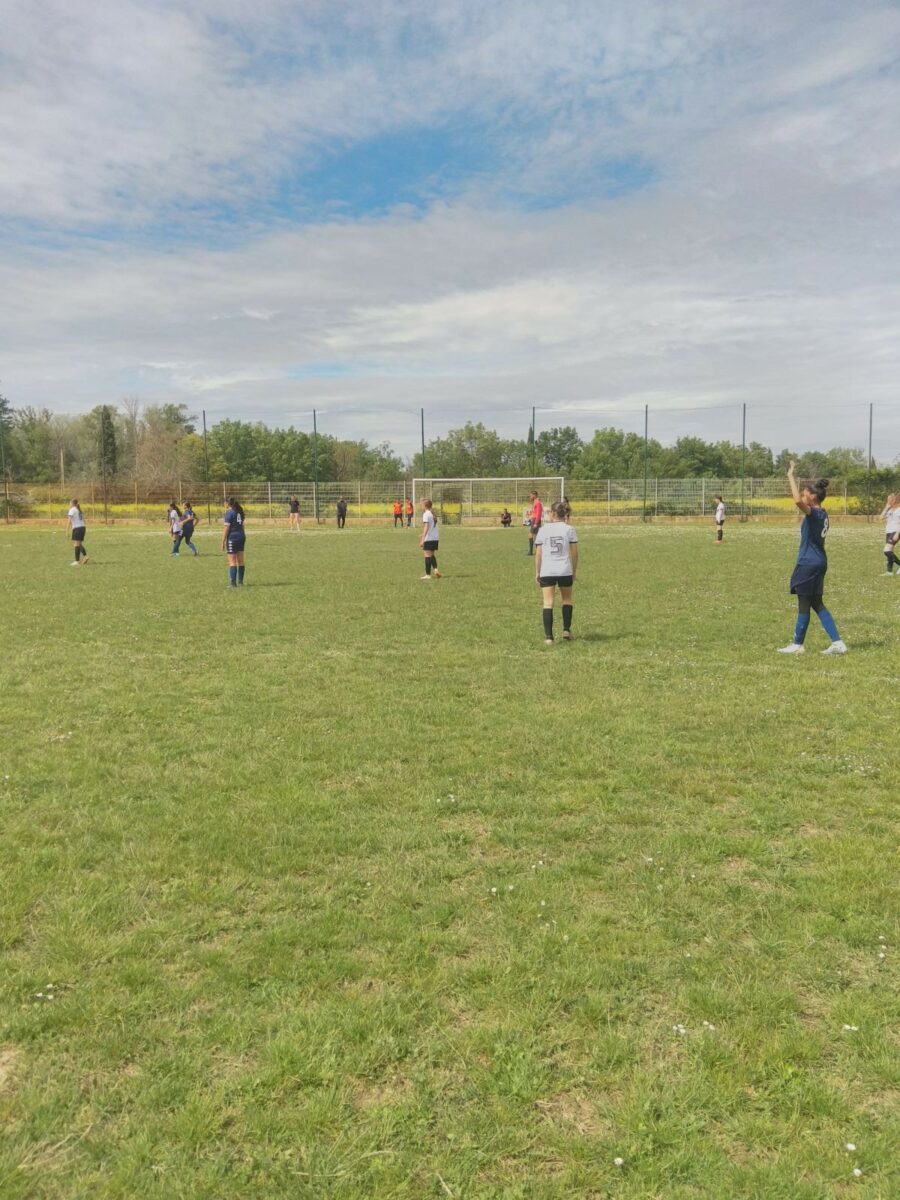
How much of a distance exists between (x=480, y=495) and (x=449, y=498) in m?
2.24

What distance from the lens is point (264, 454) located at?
8569 cm

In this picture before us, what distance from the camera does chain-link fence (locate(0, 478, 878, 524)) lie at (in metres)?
52.0

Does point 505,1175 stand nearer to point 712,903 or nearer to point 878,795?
point 712,903

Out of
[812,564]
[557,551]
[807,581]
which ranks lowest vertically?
[807,581]

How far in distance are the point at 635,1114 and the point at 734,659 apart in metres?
7.74

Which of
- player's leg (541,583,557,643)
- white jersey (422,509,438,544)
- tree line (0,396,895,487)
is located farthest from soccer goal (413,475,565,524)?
player's leg (541,583,557,643)

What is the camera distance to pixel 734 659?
9.84m

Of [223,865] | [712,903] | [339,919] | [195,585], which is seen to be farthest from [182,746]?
[195,585]

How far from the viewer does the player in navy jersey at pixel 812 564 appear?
961cm

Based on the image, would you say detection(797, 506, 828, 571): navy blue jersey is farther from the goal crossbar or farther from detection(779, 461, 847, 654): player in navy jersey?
the goal crossbar

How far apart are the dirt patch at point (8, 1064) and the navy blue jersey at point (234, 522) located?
14371 millimetres

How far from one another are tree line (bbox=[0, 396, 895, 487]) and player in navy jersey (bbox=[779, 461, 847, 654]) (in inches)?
2486

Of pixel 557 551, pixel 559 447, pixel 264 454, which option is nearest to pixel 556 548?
pixel 557 551

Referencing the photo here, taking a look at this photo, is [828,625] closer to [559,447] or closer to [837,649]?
[837,649]
